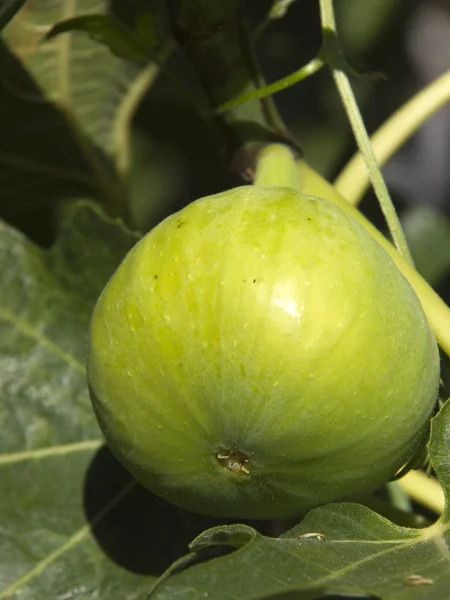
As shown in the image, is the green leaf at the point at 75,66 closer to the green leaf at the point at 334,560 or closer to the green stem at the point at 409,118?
the green stem at the point at 409,118

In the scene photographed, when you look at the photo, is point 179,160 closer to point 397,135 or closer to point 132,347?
point 397,135

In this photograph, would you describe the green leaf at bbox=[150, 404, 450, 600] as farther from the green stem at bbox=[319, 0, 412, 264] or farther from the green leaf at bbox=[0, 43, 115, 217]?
the green leaf at bbox=[0, 43, 115, 217]

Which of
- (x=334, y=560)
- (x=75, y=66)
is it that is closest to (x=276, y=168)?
(x=334, y=560)

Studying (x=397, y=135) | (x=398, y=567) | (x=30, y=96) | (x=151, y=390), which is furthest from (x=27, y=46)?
(x=398, y=567)

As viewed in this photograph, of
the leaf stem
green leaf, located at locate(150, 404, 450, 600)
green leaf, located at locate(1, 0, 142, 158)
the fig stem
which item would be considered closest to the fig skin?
green leaf, located at locate(150, 404, 450, 600)

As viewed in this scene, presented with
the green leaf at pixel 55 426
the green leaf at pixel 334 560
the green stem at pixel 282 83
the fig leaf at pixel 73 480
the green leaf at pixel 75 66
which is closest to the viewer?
the green leaf at pixel 334 560

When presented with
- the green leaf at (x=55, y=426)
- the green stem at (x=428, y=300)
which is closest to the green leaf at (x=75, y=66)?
the green leaf at (x=55, y=426)
